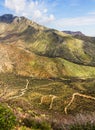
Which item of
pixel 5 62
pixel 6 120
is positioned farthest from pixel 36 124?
pixel 5 62

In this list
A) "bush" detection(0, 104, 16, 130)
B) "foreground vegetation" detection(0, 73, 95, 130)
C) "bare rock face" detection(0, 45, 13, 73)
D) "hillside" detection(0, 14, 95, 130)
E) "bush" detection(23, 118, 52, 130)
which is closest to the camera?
"bush" detection(0, 104, 16, 130)

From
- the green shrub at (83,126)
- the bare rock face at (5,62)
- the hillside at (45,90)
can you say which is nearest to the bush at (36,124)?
the hillside at (45,90)

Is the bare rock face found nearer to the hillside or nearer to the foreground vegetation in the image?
the hillside

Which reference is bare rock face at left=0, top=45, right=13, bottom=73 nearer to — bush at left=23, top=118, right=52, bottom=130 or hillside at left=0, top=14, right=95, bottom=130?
hillside at left=0, top=14, right=95, bottom=130

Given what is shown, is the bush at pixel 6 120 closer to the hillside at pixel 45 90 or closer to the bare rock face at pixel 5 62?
the hillside at pixel 45 90

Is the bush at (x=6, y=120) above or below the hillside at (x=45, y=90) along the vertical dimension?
above

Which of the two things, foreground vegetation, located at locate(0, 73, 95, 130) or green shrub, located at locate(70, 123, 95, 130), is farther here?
foreground vegetation, located at locate(0, 73, 95, 130)

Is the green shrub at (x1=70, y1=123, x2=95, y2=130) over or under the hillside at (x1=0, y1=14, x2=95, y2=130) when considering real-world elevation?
over

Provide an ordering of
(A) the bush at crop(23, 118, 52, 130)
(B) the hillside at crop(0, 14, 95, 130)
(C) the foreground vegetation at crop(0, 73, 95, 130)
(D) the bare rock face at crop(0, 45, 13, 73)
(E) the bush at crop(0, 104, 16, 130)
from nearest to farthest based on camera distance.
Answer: (E) the bush at crop(0, 104, 16, 130), (A) the bush at crop(23, 118, 52, 130), (C) the foreground vegetation at crop(0, 73, 95, 130), (B) the hillside at crop(0, 14, 95, 130), (D) the bare rock face at crop(0, 45, 13, 73)

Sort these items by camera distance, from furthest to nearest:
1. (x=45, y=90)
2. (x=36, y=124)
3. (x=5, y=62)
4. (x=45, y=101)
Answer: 1. (x=5, y=62)
2. (x=45, y=90)
3. (x=45, y=101)
4. (x=36, y=124)

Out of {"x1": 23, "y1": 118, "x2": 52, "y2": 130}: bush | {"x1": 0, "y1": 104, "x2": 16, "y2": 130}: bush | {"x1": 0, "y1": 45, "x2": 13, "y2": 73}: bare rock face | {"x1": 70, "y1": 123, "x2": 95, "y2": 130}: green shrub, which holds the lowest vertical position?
{"x1": 0, "y1": 45, "x2": 13, "y2": 73}: bare rock face

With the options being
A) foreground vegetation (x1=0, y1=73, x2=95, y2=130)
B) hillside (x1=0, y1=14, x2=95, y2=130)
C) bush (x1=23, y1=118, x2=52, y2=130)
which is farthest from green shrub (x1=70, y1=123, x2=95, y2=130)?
foreground vegetation (x1=0, y1=73, x2=95, y2=130)

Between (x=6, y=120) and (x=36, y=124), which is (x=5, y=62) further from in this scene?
(x=6, y=120)
